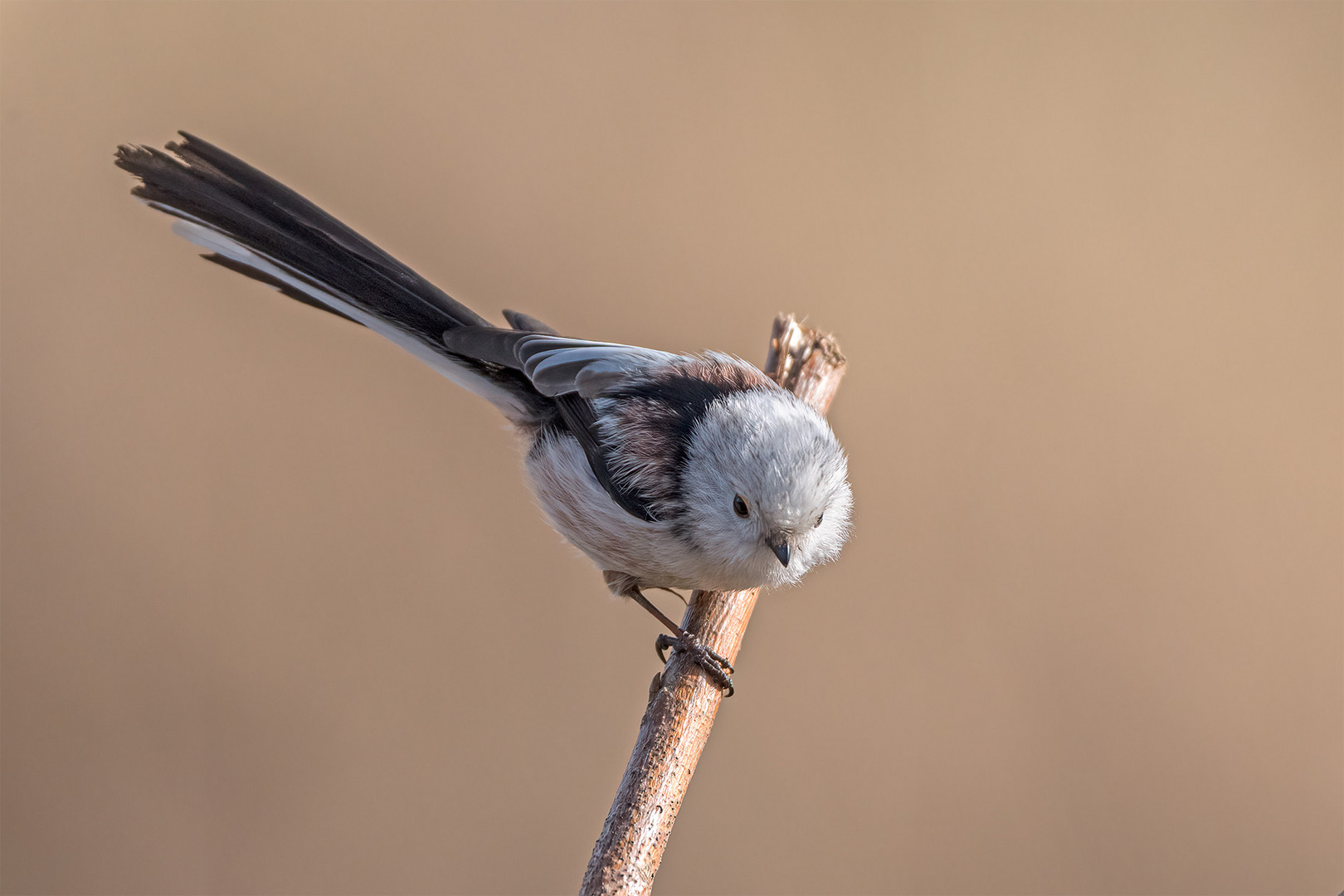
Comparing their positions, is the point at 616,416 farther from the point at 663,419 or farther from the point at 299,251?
the point at 299,251

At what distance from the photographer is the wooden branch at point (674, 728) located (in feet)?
3.44

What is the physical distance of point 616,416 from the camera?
1259mm

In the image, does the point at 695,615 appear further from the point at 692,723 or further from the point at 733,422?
the point at 733,422

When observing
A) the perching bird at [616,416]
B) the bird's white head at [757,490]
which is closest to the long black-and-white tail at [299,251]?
the perching bird at [616,416]

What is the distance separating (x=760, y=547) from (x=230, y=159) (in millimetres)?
916

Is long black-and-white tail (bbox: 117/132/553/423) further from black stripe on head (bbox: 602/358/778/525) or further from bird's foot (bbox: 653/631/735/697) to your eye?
bird's foot (bbox: 653/631/735/697)

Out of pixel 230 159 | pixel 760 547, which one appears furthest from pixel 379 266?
pixel 760 547

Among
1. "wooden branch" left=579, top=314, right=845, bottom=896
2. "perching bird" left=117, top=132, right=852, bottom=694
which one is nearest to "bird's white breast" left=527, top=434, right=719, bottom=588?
"perching bird" left=117, top=132, right=852, bottom=694

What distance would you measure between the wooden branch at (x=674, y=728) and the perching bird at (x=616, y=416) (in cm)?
6

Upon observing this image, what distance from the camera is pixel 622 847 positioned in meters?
1.05

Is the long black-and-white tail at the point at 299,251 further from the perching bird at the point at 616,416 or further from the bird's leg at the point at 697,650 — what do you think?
the bird's leg at the point at 697,650

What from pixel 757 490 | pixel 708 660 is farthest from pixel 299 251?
pixel 708 660

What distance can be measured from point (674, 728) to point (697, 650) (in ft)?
0.50

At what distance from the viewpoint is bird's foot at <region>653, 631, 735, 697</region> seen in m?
1.31
